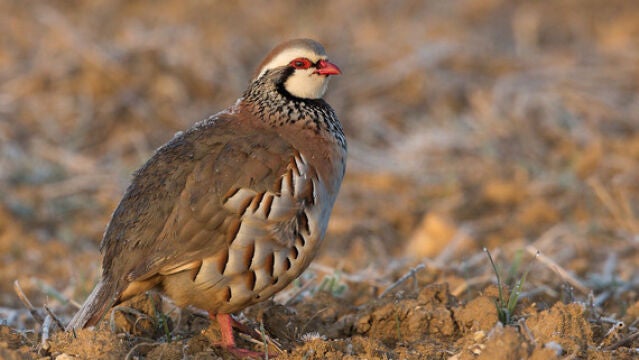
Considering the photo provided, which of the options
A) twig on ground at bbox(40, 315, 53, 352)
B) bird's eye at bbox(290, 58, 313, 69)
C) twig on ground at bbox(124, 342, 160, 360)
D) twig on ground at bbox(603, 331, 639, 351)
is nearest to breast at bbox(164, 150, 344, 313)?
twig on ground at bbox(124, 342, 160, 360)

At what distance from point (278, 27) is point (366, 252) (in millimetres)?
5551

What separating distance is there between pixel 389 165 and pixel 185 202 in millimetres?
4433

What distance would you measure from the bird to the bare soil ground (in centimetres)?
22

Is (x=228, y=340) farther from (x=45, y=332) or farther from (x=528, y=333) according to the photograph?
(x=528, y=333)

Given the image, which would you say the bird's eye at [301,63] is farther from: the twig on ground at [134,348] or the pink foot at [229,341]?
the twig on ground at [134,348]

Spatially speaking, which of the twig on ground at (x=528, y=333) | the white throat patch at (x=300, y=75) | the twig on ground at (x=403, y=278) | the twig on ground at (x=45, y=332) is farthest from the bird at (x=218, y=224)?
the twig on ground at (x=528, y=333)

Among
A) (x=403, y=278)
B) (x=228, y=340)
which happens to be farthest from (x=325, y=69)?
(x=228, y=340)

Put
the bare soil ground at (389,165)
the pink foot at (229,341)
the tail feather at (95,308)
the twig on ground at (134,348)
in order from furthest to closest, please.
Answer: the bare soil ground at (389,165)
the pink foot at (229,341)
the tail feather at (95,308)
the twig on ground at (134,348)

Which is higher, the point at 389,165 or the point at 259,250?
the point at 389,165

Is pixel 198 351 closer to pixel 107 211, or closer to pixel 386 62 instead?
pixel 107 211

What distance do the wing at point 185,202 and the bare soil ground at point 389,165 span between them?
339mm

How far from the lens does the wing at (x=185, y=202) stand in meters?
3.79

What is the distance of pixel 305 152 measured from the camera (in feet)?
13.6

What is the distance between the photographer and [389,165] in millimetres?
8125
